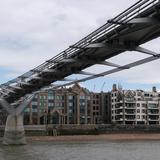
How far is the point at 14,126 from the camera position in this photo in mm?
86562

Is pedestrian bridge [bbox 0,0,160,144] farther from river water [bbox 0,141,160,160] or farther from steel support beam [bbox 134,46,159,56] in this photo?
river water [bbox 0,141,160,160]

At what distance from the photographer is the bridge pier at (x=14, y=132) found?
277 feet

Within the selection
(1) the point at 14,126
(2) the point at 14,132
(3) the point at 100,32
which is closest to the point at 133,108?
(1) the point at 14,126

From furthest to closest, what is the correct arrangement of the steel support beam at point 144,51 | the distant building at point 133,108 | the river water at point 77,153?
the distant building at point 133,108 < the river water at point 77,153 < the steel support beam at point 144,51

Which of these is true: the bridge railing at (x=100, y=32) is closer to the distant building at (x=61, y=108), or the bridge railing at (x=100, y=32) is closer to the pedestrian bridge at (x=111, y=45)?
the pedestrian bridge at (x=111, y=45)

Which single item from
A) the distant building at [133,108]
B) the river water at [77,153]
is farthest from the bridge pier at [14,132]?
the distant building at [133,108]

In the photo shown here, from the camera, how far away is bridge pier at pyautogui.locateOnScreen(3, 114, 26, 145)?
84500 millimetres

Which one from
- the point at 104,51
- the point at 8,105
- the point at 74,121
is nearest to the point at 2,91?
the point at 8,105

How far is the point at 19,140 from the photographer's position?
84812 millimetres

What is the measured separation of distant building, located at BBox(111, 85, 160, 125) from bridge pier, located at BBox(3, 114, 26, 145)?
93540 millimetres

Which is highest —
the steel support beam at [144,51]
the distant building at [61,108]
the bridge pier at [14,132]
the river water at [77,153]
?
the distant building at [61,108]

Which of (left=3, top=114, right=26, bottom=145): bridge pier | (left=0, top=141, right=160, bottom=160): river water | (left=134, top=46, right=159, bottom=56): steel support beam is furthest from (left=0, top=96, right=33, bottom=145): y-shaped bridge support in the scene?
(left=134, top=46, right=159, bottom=56): steel support beam

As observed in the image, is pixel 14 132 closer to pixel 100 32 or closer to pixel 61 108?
pixel 100 32

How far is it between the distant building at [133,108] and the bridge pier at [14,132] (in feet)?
307
